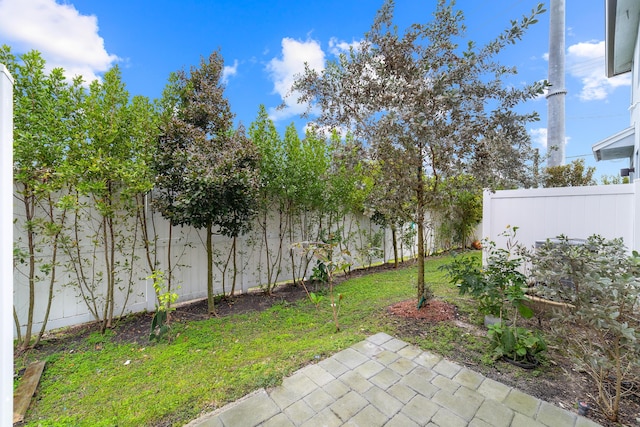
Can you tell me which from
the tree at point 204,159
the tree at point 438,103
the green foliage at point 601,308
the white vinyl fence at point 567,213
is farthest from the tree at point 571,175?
the tree at point 204,159

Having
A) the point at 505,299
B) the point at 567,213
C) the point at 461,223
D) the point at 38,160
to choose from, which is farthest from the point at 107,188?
the point at 461,223

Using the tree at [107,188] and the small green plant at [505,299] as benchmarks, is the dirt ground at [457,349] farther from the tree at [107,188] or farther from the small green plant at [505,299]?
the tree at [107,188]

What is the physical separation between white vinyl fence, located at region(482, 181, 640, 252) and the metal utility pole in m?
5.41

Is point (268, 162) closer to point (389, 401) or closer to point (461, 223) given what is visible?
point (389, 401)

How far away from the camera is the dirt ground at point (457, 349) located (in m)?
1.91

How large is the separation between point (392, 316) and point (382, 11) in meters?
3.90

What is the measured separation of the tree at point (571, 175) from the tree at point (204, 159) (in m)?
8.18

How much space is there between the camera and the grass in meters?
1.87

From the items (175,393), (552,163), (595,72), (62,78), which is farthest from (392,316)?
(595,72)

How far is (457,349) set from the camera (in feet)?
8.47

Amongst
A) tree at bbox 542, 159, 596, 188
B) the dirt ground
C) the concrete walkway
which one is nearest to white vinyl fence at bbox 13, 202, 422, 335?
the dirt ground

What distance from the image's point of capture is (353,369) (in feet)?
7.37

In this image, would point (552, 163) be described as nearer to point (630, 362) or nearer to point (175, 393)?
point (630, 362)

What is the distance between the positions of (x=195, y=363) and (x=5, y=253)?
2074 mm
